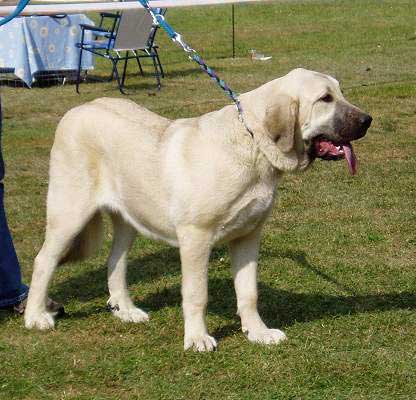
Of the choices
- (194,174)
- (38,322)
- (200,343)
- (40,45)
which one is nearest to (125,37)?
(40,45)

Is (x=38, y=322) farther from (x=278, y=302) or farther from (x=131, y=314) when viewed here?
(x=278, y=302)

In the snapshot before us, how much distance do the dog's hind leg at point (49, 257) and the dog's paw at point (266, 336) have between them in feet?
3.93

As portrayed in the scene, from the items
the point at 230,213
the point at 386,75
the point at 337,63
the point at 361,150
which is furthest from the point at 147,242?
the point at 337,63

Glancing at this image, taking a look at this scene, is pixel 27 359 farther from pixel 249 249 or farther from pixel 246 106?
pixel 246 106

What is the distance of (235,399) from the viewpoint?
429 centimetres

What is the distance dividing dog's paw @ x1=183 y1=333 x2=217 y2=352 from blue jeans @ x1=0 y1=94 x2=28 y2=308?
1.29 meters

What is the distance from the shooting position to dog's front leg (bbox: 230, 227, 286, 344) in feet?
16.4

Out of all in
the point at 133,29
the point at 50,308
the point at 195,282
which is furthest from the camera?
the point at 133,29

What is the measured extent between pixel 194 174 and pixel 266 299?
1.44 meters

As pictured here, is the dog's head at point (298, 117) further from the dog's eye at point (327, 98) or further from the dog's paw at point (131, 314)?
the dog's paw at point (131, 314)

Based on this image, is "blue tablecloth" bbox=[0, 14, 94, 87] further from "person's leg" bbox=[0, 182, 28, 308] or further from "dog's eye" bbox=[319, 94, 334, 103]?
"dog's eye" bbox=[319, 94, 334, 103]

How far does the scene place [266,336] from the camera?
16.3 ft

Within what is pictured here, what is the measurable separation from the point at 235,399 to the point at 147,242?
2.92m

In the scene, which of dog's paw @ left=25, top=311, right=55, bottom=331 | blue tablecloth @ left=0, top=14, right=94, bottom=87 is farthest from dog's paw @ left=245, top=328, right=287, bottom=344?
blue tablecloth @ left=0, top=14, right=94, bottom=87
